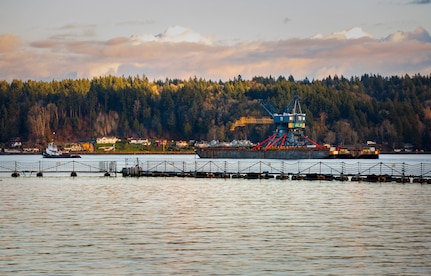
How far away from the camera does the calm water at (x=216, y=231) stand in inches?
1506

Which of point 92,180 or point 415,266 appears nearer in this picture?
point 415,266

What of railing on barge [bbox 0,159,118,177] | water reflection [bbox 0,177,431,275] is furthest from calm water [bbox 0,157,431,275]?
railing on barge [bbox 0,159,118,177]

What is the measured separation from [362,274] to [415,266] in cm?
321

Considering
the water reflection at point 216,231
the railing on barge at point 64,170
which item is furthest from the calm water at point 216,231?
the railing on barge at point 64,170

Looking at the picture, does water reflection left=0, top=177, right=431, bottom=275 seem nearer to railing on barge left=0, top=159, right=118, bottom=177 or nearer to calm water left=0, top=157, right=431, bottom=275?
calm water left=0, top=157, right=431, bottom=275

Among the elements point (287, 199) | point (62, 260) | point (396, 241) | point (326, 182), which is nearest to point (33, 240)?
point (62, 260)

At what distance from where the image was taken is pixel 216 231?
49688 mm

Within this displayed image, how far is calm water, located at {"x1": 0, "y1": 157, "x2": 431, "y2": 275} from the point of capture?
38.2 m

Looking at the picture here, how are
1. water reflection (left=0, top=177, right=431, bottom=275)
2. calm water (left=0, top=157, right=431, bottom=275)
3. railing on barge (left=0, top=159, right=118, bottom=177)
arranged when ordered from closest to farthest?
1. calm water (left=0, top=157, right=431, bottom=275)
2. water reflection (left=0, top=177, right=431, bottom=275)
3. railing on barge (left=0, top=159, right=118, bottom=177)

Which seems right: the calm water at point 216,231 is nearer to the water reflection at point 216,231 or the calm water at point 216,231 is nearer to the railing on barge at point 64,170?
the water reflection at point 216,231

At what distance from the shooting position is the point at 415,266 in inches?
1485

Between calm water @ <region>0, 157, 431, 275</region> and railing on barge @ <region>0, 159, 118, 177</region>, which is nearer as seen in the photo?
calm water @ <region>0, 157, 431, 275</region>

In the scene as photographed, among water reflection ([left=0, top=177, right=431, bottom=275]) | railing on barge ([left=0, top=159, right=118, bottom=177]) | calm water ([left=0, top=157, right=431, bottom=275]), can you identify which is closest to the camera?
calm water ([left=0, top=157, right=431, bottom=275])

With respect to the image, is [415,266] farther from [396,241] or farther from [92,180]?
[92,180]
